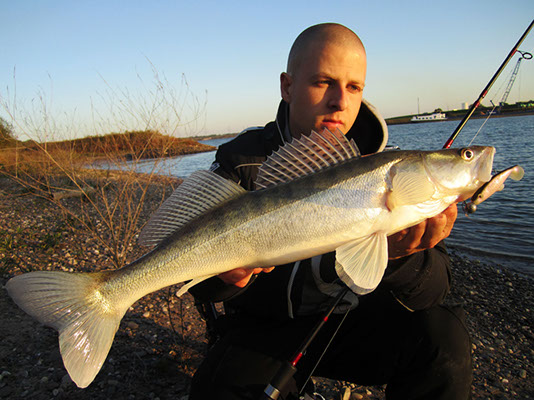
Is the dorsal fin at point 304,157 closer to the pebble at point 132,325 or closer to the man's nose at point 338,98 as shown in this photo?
the man's nose at point 338,98

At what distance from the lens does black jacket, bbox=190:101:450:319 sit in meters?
2.46

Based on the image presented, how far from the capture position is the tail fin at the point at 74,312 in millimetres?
1994

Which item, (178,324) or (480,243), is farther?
(480,243)

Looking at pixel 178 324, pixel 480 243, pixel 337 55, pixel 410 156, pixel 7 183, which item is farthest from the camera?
pixel 7 183

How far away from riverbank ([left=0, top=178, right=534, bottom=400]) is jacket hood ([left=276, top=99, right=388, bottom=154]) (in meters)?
1.83

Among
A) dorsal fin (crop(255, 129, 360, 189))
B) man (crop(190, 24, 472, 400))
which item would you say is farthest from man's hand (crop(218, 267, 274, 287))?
dorsal fin (crop(255, 129, 360, 189))

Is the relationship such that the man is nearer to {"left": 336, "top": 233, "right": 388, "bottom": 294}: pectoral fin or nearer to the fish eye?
{"left": 336, "top": 233, "right": 388, "bottom": 294}: pectoral fin

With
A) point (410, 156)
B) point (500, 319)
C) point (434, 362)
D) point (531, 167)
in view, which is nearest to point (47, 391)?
point (434, 362)

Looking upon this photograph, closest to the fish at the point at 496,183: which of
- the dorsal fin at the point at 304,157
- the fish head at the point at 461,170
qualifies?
the fish head at the point at 461,170

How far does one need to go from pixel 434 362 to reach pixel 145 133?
6076 mm

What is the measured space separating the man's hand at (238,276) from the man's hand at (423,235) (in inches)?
43.5

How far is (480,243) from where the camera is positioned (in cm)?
816

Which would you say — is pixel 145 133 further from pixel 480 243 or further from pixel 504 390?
pixel 480 243

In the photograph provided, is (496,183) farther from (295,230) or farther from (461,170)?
→ (295,230)
